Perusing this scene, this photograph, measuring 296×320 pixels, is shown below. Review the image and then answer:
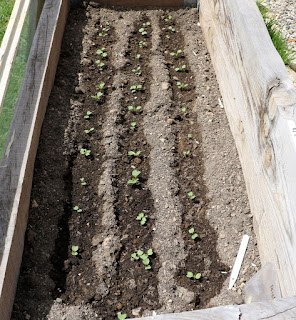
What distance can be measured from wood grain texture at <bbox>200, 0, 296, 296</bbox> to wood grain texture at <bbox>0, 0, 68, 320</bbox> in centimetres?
130

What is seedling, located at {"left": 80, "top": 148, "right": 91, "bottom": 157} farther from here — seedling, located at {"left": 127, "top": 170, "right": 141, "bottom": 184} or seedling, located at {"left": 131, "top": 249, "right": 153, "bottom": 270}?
seedling, located at {"left": 131, "top": 249, "right": 153, "bottom": 270}

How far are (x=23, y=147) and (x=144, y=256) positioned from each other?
96cm

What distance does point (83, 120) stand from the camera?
11.1 feet

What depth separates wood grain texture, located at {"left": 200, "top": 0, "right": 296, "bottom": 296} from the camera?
2.11m

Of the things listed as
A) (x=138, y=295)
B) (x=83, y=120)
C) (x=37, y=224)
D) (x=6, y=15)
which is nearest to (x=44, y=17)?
(x=6, y=15)

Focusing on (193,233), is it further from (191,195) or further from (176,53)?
(176,53)

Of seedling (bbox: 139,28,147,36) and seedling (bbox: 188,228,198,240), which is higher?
seedling (bbox: 139,28,147,36)

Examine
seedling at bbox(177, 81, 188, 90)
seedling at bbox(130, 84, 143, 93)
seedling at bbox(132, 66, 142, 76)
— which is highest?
seedling at bbox(177, 81, 188, 90)

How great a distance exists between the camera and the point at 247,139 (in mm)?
2814

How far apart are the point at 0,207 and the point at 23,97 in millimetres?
917

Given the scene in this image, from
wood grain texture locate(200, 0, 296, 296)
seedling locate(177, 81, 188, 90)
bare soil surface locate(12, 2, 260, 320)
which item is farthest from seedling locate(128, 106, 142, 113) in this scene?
wood grain texture locate(200, 0, 296, 296)

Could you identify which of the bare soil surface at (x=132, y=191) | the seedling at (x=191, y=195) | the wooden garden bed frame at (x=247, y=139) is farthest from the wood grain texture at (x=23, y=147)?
the seedling at (x=191, y=195)

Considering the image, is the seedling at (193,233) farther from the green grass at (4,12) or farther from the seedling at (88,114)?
the green grass at (4,12)

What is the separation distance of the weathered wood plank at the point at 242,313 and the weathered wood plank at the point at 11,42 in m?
1.61
